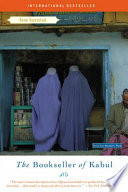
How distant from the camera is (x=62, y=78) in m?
7.83

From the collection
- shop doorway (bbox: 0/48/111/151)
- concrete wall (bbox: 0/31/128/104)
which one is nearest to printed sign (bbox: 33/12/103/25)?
concrete wall (bbox: 0/31/128/104)

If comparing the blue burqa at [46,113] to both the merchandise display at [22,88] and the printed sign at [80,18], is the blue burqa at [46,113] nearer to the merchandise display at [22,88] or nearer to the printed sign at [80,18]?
the merchandise display at [22,88]

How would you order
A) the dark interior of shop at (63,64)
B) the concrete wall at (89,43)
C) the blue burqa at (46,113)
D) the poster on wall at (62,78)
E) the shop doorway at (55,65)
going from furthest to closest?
the dark interior of shop at (63,64) < the shop doorway at (55,65) < the blue burqa at (46,113) < the concrete wall at (89,43) < the poster on wall at (62,78)

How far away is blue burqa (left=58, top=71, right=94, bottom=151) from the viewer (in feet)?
22.6

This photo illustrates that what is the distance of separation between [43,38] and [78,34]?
2.02ft

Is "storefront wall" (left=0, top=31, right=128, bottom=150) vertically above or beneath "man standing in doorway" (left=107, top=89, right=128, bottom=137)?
above

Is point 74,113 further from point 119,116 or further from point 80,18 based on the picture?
point 80,18

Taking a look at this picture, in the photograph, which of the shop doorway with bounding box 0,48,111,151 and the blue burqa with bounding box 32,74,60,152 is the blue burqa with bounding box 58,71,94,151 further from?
the shop doorway with bounding box 0,48,111,151

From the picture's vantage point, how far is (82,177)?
366 centimetres

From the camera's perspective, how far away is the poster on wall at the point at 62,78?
6012mm

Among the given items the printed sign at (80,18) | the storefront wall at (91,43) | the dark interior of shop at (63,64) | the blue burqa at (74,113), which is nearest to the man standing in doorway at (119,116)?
the storefront wall at (91,43)

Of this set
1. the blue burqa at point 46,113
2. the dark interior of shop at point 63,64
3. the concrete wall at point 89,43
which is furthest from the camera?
the dark interior of shop at point 63,64

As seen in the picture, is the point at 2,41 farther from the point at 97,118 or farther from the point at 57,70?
the point at 97,118

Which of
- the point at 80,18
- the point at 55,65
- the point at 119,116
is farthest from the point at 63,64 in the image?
the point at 119,116
